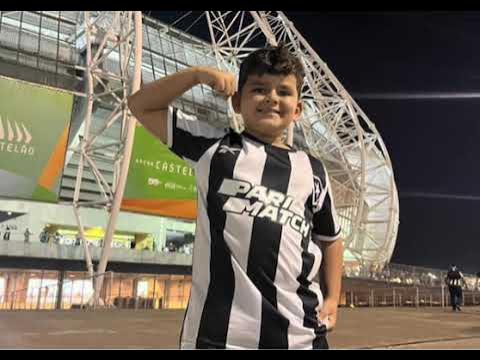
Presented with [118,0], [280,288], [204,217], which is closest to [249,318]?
[280,288]

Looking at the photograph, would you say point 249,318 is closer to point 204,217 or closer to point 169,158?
point 204,217

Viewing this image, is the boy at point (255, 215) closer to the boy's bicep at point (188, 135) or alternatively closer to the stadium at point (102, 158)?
the boy's bicep at point (188, 135)

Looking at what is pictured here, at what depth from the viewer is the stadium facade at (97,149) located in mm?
17781

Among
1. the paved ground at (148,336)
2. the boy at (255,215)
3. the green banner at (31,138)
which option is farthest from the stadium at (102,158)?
the boy at (255,215)

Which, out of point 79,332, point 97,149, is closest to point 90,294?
point 97,149

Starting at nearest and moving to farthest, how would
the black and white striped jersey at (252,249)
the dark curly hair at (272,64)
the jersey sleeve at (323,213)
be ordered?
the black and white striped jersey at (252,249), the dark curly hair at (272,64), the jersey sleeve at (323,213)

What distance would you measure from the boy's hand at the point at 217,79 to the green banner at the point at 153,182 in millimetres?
18331

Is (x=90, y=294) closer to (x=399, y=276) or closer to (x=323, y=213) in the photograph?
(x=323, y=213)

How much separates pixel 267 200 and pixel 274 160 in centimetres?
16

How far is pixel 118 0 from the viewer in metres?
1.23

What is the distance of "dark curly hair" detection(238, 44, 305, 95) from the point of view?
57.1 inches

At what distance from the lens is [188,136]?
1.55 meters

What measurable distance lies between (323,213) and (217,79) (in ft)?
1.85

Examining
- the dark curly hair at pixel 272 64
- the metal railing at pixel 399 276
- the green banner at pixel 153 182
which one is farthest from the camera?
the metal railing at pixel 399 276
